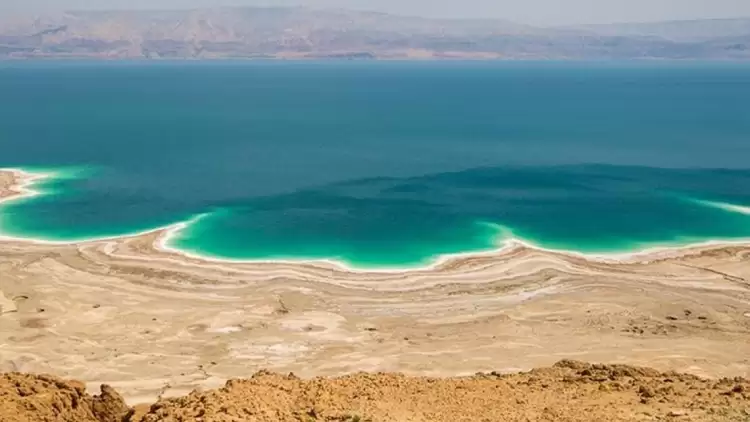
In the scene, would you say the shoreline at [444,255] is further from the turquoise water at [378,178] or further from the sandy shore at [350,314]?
the turquoise water at [378,178]

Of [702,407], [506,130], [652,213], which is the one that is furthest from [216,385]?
[506,130]

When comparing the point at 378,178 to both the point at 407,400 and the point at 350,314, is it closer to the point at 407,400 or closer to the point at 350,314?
the point at 350,314

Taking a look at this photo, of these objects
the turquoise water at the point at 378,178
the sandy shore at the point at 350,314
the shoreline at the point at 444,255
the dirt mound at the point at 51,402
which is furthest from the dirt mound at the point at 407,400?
the turquoise water at the point at 378,178

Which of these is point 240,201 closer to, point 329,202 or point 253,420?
point 329,202

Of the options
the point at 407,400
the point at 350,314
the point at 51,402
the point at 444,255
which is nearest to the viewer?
the point at 51,402

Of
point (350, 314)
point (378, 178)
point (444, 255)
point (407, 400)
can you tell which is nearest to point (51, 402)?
point (407, 400)

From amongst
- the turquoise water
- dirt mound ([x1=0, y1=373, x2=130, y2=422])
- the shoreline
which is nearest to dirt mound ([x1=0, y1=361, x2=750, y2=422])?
dirt mound ([x1=0, y1=373, x2=130, y2=422])
